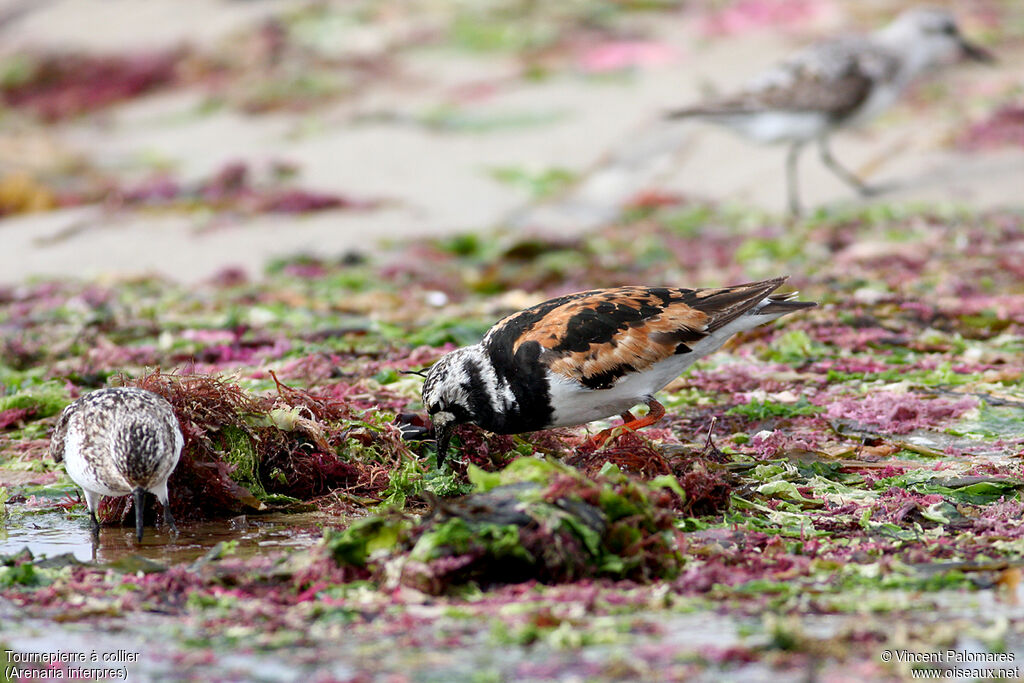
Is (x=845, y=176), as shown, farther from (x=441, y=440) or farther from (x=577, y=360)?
(x=441, y=440)

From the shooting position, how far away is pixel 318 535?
17.1ft

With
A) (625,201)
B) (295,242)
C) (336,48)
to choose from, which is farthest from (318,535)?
(336,48)

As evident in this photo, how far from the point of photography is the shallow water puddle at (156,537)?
16.6 feet

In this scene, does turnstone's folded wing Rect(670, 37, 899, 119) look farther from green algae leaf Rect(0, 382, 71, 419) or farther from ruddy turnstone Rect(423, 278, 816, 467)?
green algae leaf Rect(0, 382, 71, 419)

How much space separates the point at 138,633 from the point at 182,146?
631 inches

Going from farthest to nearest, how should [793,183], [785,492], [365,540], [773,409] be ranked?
1. [793,183]
2. [773,409]
3. [785,492]
4. [365,540]

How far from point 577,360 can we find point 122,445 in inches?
83.4

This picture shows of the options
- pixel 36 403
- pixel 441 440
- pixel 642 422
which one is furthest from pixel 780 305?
pixel 36 403

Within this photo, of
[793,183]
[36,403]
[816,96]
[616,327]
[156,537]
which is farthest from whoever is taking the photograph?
[793,183]

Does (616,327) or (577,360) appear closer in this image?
(577,360)

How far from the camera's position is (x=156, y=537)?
17.4ft

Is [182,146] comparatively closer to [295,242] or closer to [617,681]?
[295,242]

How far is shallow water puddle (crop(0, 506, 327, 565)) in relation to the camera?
505 cm

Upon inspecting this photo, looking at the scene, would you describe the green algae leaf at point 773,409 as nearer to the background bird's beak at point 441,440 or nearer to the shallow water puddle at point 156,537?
the background bird's beak at point 441,440
